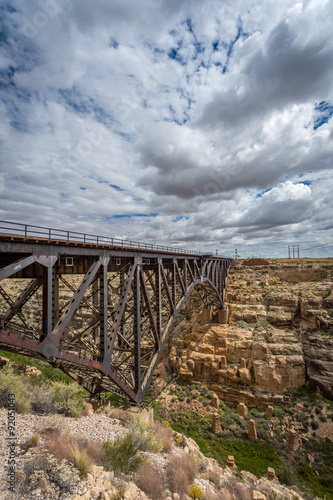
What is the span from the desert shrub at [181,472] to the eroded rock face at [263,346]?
19.7 meters

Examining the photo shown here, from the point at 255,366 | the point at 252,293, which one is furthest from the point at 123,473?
the point at 252,293

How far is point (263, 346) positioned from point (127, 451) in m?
25.4

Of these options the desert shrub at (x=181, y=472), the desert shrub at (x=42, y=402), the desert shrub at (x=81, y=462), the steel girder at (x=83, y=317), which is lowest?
the desert shrub at (x=181, y=472)

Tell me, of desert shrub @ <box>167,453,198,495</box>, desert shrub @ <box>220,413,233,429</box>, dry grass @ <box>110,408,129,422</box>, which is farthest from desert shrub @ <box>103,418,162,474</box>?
desert shrub @ <box>220,413,233,429</box>

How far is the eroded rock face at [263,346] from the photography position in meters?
27.5

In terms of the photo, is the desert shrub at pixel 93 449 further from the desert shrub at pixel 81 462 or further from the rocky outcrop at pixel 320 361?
the rocky outcrop at pixel 320 361

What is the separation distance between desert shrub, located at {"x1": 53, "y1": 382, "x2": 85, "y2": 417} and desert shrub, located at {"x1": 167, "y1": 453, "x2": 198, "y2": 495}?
529 centimetres

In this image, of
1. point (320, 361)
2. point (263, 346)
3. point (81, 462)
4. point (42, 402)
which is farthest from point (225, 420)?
point (81, 462)

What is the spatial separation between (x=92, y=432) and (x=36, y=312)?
35305mm

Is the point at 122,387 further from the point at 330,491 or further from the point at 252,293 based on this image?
the point at 252,293

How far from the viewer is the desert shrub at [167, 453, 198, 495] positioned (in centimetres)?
849

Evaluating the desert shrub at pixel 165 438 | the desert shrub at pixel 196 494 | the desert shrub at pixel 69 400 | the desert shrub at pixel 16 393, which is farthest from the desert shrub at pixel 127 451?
the desert shrub at pixel 16 393

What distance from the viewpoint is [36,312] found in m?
40.1

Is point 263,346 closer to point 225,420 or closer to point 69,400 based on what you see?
point 225,420
